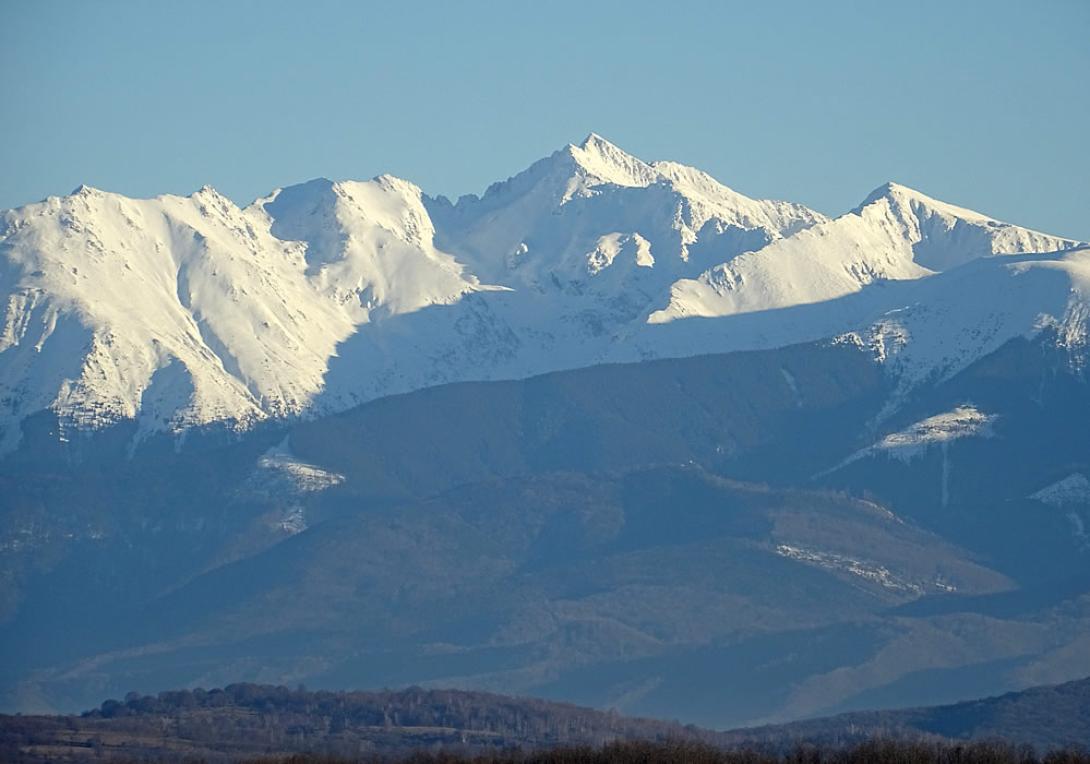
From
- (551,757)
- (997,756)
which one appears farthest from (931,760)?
(551,757)

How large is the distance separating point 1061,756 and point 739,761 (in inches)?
768

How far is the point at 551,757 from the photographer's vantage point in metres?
197

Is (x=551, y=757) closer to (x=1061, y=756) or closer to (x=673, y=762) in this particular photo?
(x=673, y=762)

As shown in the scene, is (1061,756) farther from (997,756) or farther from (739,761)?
(739,761)

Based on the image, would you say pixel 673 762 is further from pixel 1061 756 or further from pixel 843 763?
pixel 1061 756

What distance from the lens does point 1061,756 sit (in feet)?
616

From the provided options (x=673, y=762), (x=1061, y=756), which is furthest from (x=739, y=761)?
(x=1061, y=756)

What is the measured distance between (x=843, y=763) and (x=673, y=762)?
9953mm

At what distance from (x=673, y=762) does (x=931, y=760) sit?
15.1m

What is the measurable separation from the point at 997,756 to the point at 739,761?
15327mm

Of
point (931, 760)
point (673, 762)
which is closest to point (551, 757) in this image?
point (673, 762)

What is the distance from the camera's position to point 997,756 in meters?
194

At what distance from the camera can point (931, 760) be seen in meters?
191

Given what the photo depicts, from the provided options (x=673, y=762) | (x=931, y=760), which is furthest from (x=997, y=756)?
(x=673, y=762)
